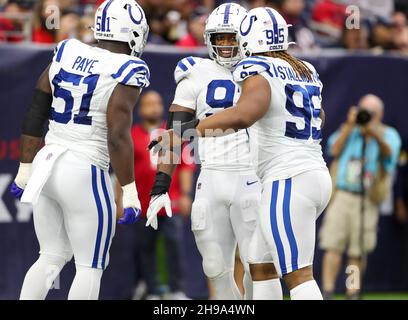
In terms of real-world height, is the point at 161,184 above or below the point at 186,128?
below

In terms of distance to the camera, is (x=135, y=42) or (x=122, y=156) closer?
(x=122, y=156)

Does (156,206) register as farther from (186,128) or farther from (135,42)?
(135,42)

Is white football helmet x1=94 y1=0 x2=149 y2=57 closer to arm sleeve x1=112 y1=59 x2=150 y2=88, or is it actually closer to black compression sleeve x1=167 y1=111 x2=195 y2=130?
arm sleeve x1=112 y1=59 x2=150 y2=88

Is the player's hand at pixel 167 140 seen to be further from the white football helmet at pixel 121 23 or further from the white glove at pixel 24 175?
the white glove at pixel 24 175

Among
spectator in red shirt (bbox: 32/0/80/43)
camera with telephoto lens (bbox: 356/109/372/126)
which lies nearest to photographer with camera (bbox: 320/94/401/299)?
camera with telephoto lens (bbox: 356/109/372/126)

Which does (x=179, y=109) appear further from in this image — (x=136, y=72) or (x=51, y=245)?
(x=51, y=245)

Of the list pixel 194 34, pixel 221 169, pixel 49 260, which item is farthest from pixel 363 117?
pixel 49 260

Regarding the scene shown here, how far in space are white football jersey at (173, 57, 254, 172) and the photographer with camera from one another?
2930 mm

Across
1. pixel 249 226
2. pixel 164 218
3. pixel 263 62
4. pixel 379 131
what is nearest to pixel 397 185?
pixel 379 131

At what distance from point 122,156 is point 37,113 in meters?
0.64

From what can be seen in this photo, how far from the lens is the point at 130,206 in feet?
19.8

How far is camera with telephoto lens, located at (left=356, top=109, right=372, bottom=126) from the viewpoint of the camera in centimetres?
874

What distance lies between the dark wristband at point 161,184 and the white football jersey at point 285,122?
1.97ft

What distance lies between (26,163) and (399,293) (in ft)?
16.6
